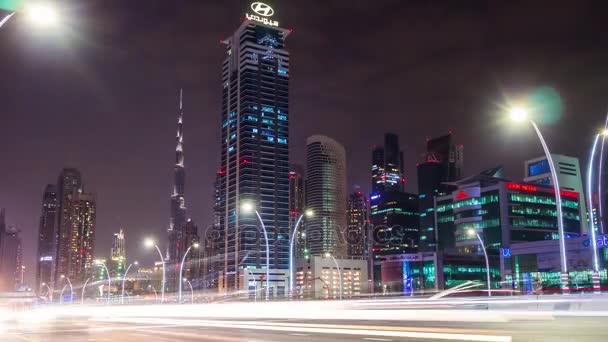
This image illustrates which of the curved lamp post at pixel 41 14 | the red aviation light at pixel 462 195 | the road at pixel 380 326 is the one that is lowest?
the road at pixel 380 326

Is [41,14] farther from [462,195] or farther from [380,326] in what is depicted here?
[462,195]

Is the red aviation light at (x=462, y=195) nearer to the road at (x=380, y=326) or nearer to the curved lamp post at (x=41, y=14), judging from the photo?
the road at (x=380, y=326)

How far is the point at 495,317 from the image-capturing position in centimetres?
2786

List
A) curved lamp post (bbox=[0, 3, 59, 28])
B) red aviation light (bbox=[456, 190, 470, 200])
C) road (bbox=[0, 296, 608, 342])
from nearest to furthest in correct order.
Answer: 1. curved lamp post (bbox=[0, 3, 59, 28])
2. road (bbox=[0, 296, 608, 342])
3. red aviation light (bbox=[456, 190, 470, 200])

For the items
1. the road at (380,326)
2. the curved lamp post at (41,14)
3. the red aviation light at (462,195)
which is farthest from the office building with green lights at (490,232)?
the curved lamp post at (41,14)

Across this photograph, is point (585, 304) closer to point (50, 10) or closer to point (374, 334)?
point (374, 334)

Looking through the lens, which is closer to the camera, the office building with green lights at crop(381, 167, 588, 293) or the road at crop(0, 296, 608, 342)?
the road at crop(0, 296, 608, 342)

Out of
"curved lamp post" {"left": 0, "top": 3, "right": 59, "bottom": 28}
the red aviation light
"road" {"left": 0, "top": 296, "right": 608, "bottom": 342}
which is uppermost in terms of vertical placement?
the red aviation light

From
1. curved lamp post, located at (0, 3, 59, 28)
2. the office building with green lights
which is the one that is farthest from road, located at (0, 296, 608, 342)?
the office building with green lights

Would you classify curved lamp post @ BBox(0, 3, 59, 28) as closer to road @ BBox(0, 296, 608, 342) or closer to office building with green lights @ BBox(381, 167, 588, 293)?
road @ BBox(0, 296, 608, 342)

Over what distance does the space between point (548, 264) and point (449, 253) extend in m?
34.5

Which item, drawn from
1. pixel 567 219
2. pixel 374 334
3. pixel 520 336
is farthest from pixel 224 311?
pixel 567 219

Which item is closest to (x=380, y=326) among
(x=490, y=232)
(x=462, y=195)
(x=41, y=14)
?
(x=41, y=14)

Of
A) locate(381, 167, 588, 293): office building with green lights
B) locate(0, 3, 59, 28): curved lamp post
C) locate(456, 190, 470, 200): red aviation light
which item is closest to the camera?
locate(0, 3, 59, 28): curved lamp post
